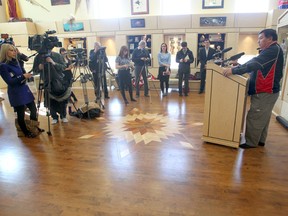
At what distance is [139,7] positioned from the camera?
7277 mm

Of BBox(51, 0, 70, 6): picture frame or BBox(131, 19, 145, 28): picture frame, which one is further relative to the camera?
BBox(51, 0, 70, 6): picture frame

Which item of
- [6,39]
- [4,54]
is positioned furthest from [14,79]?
[6,39]

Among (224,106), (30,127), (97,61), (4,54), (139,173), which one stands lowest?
(139,173)

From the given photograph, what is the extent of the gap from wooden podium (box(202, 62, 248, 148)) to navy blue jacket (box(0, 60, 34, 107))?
260 centimetres

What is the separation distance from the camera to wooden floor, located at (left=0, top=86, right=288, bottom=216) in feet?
5.96

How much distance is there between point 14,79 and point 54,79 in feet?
2.21

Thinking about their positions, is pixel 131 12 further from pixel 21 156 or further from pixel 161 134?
pixel 21 156

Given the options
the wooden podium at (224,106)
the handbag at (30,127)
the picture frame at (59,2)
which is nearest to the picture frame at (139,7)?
the picture frame at (59,2)

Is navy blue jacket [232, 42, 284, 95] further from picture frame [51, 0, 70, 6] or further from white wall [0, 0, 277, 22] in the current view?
picture frame [51, 0, 70, 6]

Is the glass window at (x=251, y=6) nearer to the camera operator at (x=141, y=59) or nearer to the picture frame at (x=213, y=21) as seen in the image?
the picture frame at (x=213, y=21)

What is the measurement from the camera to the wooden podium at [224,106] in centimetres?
256

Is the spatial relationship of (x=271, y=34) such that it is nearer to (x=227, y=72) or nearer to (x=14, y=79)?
(x=227, y=72)

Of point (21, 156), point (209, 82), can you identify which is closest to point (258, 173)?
point (209, 82)

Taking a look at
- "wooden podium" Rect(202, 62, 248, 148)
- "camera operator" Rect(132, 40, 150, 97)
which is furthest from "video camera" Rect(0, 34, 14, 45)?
"wooden podium" Rect(202, 62, 248, 148)
